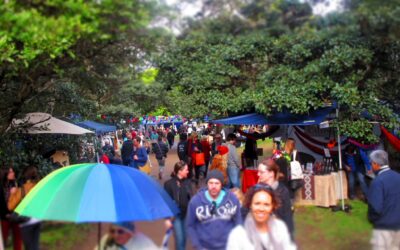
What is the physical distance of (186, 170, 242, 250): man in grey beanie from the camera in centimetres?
413

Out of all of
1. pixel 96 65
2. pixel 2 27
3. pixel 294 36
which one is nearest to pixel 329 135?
pixel 294 36

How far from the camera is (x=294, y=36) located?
583 cm

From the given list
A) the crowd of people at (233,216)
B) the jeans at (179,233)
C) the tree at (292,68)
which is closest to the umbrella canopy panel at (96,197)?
the crowd of people at (233,216)

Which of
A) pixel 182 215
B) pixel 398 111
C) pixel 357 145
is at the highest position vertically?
pixel 398 111

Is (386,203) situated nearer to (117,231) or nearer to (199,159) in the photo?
(117,231)

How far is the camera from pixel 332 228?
7.82 meters

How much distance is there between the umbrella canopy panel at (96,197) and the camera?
391 cm

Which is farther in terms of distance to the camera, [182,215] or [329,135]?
[329,135]

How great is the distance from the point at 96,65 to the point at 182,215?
2.57 metres

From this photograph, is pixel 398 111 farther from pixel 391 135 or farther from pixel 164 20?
pixel 164 20

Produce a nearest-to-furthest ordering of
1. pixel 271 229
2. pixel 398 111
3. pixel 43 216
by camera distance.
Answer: pixel 271 229 → pixel 43 216 → pixel 398 111

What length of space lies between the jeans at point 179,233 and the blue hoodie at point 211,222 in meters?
1.07

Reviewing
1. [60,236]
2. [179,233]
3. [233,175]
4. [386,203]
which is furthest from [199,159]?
[386,203]

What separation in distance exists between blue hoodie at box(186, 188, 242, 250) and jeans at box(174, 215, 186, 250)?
1066mm
